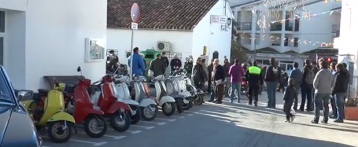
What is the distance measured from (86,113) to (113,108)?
2.65 feet

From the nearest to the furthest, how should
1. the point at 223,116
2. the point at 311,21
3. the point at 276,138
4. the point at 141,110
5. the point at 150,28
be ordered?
the point at 276,138, the point at 141,110, the point at 223,116, the point at 150,28, the point at 311,21

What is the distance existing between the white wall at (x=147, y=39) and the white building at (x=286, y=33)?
22316 mm

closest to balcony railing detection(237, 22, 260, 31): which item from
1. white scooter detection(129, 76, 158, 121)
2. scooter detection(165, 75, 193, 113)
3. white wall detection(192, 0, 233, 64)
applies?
white wall detection(192, 0, 233, 64)

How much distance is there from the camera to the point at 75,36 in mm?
15273

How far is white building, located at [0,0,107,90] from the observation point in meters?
12.9

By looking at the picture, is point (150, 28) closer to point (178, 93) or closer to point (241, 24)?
point (178, 93)

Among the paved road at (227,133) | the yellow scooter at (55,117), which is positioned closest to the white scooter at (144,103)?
the paved road at (227,133)

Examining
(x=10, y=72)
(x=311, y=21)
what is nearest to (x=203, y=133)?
(x=10, y=72)

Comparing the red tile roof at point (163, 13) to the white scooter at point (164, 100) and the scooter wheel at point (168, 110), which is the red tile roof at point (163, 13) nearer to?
the white scooter at point (164, 100)

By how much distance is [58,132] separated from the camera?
31.0 ft

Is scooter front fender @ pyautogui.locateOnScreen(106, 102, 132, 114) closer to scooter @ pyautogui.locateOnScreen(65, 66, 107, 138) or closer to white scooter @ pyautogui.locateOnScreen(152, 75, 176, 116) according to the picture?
scooter @ pyautogui.locateOnScreen(65, 66, 107, 138)

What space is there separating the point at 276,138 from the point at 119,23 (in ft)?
66.1

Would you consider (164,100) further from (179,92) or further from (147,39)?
(147,39)

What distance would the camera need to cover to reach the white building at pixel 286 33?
49.4 metres
